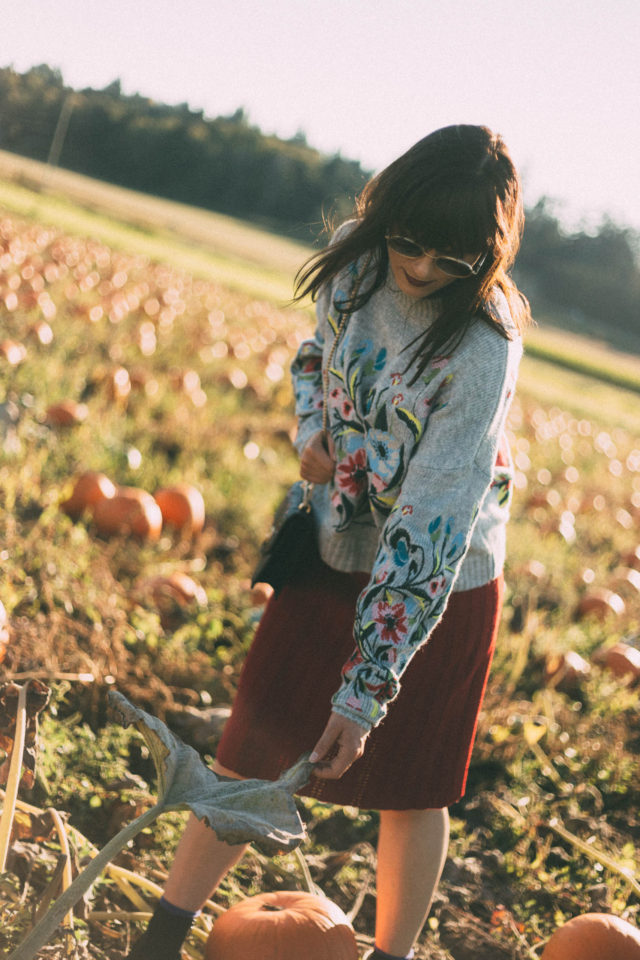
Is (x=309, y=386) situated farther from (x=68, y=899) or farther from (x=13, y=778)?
(x=68, y=899)

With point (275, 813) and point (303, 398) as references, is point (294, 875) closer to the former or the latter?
point (275, 813)

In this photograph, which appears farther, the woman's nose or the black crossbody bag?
the black crossbody bag

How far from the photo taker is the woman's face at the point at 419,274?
1607 mm

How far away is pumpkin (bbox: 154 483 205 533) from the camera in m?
→ 4.05

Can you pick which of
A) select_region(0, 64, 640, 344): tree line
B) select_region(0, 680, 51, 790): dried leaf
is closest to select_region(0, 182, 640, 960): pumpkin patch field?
select_region(0, 680, 51, 790): dried leaf

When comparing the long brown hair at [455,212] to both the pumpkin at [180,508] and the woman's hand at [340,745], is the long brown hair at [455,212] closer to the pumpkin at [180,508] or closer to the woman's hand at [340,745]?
the woman's hand at [340,745]

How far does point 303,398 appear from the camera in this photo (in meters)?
2.09

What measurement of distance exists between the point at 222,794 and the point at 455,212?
106 centimetres

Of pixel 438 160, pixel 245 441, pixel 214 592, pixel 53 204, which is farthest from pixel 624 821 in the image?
pixel 53 204

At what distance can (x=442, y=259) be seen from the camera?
1.58m

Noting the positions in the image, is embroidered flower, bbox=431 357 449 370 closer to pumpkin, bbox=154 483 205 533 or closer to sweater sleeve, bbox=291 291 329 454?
sweater sleeve, bbox=291 291 329 454

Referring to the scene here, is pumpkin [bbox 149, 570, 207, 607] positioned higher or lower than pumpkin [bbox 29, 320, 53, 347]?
lower

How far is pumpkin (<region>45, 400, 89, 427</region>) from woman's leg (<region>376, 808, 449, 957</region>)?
3076 mm

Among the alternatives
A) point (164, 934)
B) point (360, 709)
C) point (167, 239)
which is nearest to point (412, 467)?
point (360, 709)
